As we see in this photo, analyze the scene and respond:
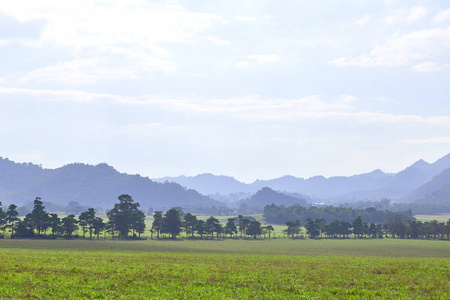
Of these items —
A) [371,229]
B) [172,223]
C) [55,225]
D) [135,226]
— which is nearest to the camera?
[55,225]

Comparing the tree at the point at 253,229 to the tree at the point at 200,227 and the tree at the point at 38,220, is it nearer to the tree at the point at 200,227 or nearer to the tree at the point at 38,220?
the tree at the point at 200,227

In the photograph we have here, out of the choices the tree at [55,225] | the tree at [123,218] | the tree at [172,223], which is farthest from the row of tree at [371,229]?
the tree at [55,225]

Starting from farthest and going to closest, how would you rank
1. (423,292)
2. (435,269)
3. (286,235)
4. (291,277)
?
(286,235), (435,269), (291,277), (423,292)

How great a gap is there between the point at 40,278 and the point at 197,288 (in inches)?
579

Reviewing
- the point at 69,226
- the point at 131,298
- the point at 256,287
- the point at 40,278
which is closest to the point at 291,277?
the point at 256,287

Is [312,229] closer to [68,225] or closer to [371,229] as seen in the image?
[371,229]

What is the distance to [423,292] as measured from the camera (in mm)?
31141

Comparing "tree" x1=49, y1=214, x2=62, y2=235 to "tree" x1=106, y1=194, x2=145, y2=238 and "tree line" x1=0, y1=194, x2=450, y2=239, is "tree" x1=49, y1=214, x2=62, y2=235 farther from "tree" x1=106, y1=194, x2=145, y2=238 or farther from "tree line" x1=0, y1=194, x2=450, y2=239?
"tree" x1=106, y1=194, x2=145, y2=238

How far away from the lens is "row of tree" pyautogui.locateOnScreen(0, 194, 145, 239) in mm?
124812

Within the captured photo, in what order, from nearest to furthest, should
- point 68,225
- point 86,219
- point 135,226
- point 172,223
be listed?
point 68,225 → point 86,219 → point 135,226 → point 172,223

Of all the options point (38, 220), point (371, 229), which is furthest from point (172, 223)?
point (371, 229)

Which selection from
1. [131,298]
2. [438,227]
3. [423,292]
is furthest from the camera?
[438,227]

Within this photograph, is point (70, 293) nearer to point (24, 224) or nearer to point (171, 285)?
point (171, 285)

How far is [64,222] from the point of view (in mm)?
128125
